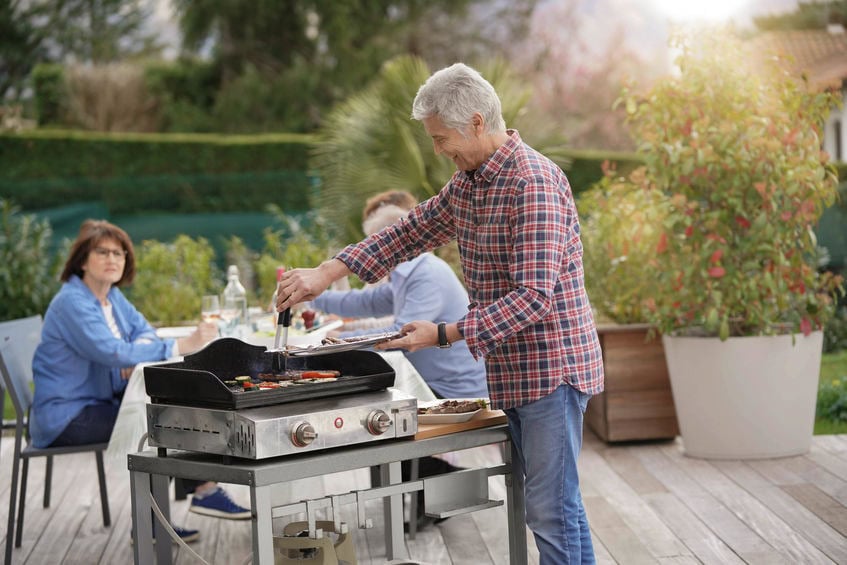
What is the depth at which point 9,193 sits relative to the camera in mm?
11852

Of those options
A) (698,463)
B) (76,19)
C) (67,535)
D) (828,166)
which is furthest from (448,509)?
(76,19)

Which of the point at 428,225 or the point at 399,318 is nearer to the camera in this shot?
the point at 428,225

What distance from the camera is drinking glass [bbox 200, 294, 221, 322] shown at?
4.29m

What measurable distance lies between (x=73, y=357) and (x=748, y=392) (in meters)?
3.01

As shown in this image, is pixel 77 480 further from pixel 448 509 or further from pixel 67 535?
pixel 448 509

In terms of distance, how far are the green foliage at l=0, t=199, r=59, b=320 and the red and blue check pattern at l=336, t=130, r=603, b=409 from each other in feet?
21.2

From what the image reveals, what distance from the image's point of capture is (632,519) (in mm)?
4414

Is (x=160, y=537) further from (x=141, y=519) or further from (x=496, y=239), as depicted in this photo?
(x=496, y=239)

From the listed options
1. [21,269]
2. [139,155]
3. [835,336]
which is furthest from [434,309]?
[139,155]

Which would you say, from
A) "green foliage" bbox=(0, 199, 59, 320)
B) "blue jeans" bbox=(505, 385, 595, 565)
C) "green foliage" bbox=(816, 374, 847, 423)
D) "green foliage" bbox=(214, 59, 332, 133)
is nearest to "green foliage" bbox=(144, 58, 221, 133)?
"green foliage" bbox=(214, 59, 332, 133)

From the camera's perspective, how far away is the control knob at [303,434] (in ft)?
7.85

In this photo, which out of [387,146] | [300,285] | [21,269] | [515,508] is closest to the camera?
[300,285]

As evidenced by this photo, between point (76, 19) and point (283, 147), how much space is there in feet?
45.1

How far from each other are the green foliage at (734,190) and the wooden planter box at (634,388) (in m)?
0.38
